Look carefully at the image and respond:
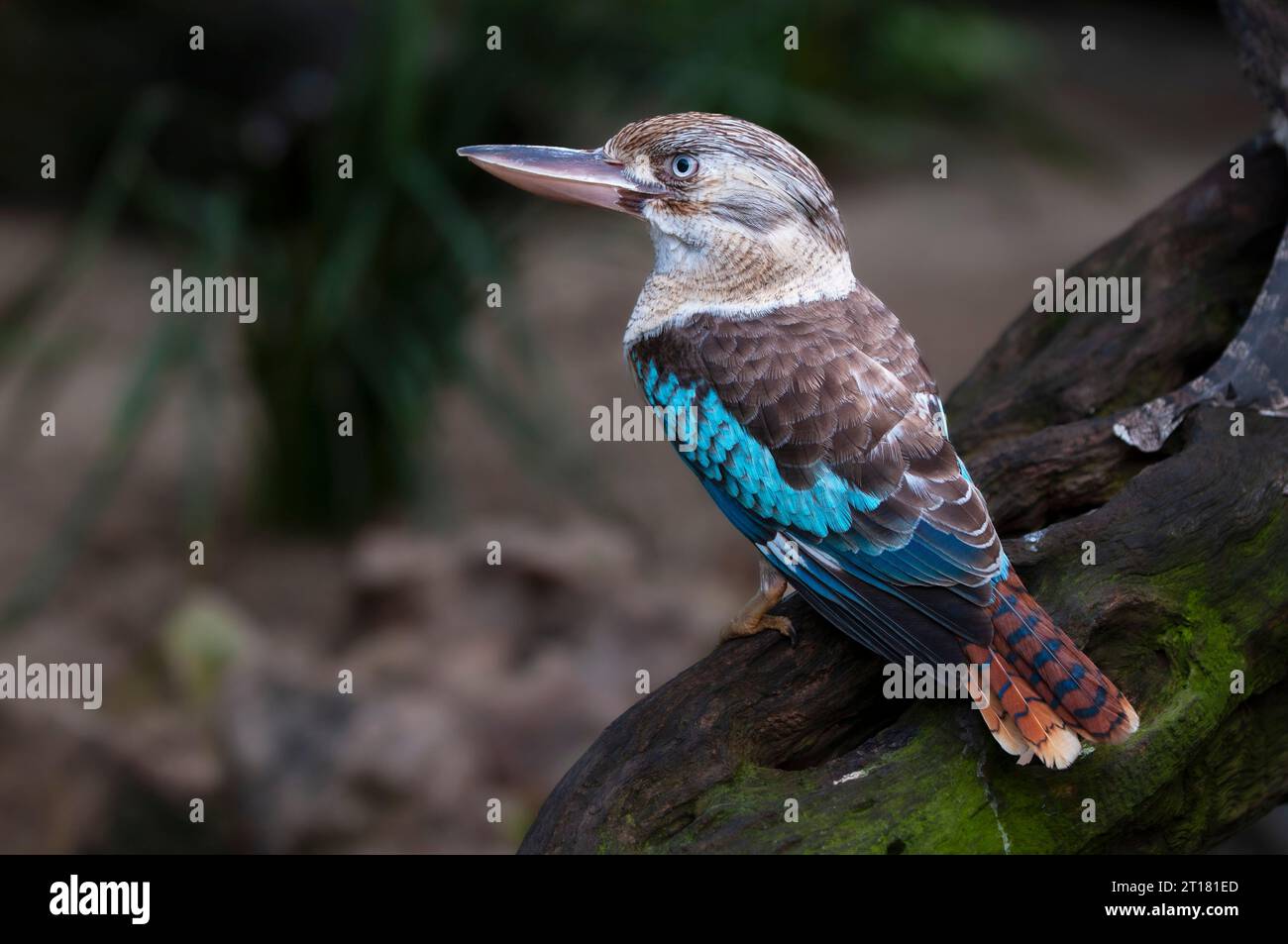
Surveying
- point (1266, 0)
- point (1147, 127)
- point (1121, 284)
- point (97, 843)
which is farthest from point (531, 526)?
point (1147, 127)

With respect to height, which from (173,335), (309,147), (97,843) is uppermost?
(309,147)

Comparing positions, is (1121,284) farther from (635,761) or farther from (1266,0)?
(635,761)

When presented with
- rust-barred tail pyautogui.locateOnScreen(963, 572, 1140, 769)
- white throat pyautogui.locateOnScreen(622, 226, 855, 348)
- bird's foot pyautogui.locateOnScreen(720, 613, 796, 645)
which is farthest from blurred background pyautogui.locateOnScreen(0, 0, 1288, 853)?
rust-barred tail pyautogui.locateOnScreen(963, 572, 1140, 769)

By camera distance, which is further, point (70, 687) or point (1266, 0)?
point (70, 687)

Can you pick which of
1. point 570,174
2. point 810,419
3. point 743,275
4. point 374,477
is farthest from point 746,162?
point 374,477

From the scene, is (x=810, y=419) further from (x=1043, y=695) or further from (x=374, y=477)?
(x=374, y=477)

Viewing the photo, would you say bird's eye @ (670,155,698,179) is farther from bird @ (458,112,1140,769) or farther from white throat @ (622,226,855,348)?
white throat @ (622,226,855,348)
